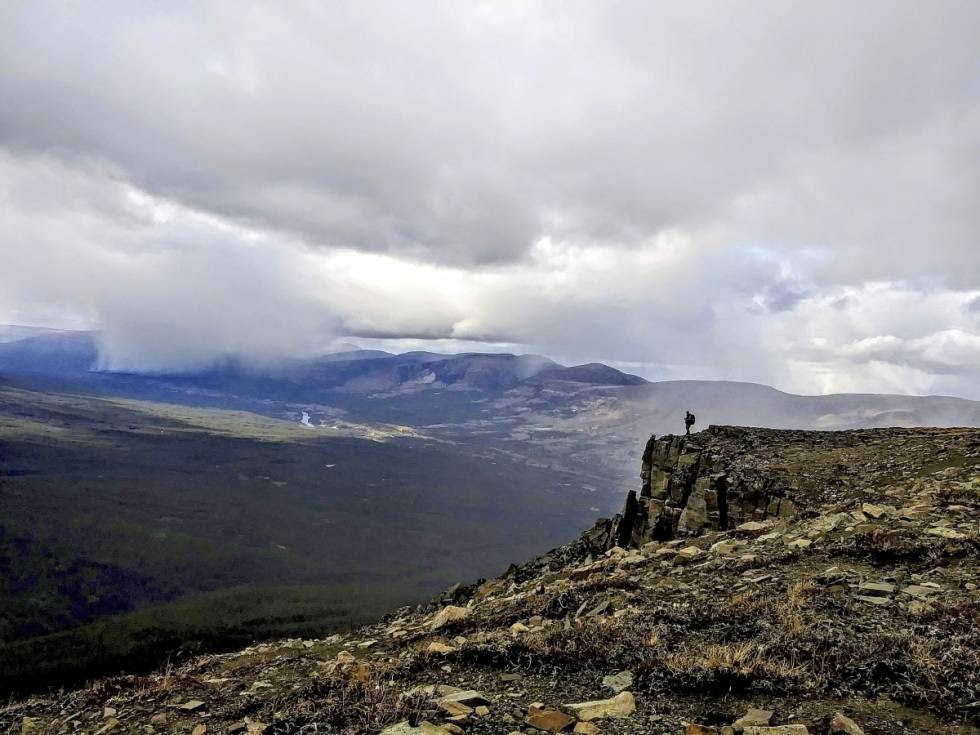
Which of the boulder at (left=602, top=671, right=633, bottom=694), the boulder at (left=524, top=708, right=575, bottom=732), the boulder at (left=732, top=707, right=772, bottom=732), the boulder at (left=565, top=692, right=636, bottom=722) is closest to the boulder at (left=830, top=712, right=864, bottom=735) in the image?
the boulder at (left=732, top=707, right=772, bottom=732)

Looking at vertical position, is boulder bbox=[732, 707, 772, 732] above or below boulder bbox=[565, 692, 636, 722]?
above

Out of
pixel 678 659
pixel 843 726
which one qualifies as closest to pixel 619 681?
pixel 678 659

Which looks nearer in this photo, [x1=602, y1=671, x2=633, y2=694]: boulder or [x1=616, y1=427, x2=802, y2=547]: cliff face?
[x1=602, y1=671, x2=633, y2=694]: boulder

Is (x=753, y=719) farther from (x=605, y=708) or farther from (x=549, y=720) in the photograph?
(x=549, y=720)

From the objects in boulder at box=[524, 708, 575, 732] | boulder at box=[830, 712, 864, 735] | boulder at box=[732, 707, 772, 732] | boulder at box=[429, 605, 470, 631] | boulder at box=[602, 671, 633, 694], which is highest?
boulder at box=[830, 712, 864, 735]

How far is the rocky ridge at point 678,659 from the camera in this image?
7625 mm

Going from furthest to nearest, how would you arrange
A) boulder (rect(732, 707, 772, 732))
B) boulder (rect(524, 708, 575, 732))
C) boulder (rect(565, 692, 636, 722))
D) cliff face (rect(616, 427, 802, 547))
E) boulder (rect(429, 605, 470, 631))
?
cliff face (rect(616, 427, 802, 547)) < boulder (rect(429, 605, 470, 631)) < boulder (rect(565, 692, 636, 722)) < boulder (rect(524, 708, 575, 732)) < boulder (rect(732, 707, 772, 732))

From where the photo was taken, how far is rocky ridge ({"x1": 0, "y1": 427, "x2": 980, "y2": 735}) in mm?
7625

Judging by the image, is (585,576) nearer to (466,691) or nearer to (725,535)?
(725,535)

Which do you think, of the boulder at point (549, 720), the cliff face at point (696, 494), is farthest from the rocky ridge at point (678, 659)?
the cliff face at point (696, 494)

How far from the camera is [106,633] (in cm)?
10456

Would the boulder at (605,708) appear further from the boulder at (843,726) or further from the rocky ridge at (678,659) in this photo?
the boulder at (843,726)

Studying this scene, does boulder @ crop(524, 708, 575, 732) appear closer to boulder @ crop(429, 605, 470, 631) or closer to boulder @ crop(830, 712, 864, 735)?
boulder @ crop(830, 712, 864, 735)

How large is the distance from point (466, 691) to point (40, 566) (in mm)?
208916
